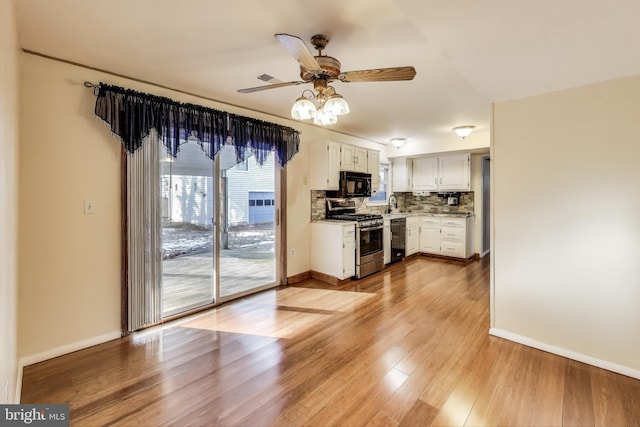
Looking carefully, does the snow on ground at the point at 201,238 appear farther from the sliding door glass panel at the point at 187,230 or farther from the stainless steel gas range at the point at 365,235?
the stainless steel gas range at the point at 365,235

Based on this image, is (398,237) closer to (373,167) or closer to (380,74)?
(373,167)

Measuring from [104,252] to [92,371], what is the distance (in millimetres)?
975

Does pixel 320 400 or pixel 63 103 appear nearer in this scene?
pixel 320 400

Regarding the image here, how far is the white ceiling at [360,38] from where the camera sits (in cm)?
148

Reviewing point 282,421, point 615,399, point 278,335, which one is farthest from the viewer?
point 278,335

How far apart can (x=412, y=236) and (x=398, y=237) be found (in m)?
0.63

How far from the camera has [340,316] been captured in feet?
10.2

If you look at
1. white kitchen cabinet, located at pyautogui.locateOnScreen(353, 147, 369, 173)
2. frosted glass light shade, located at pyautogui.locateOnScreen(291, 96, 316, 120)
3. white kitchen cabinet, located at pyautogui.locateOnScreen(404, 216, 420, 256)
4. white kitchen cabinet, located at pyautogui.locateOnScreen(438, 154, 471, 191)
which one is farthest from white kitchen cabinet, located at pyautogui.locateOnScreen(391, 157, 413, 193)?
frosted glass light shade, located at pyautogui.locateOnScreen(291, 96, 316, 120)

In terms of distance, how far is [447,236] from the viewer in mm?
5754

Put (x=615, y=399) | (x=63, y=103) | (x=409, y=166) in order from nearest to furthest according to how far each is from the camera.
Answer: (x=615, y=399) < (x=63, y=103) < (x=409, y=166)

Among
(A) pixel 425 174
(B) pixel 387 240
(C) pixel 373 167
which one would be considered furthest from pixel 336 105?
(A) pixel 425 174

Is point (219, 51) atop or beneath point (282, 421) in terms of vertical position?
atop

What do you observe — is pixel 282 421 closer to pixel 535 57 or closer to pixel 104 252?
pixel 104 252

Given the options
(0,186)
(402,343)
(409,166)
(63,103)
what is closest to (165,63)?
(63,103)
